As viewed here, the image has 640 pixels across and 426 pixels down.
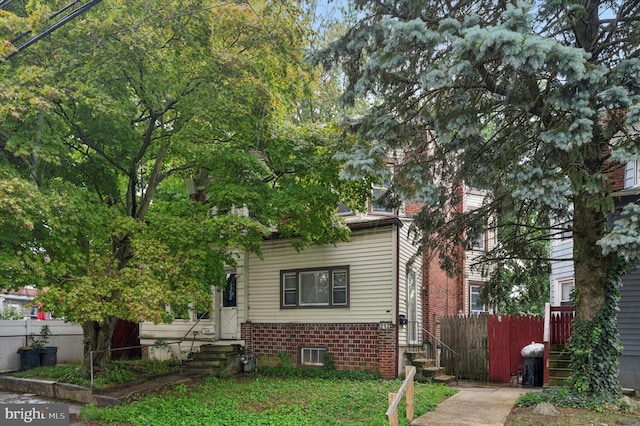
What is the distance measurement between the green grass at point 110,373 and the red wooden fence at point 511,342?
9.17 m

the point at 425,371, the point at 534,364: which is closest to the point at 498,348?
the point at 534,364

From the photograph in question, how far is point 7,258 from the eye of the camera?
9852mm

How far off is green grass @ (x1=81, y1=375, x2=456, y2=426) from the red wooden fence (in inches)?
112

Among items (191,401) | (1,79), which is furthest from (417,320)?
(1,79)

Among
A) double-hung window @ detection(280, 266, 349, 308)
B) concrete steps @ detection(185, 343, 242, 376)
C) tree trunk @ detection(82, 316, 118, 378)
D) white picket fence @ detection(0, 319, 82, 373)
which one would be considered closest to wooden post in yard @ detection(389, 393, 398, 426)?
double-hung window @ detection(280, 266, 349, 308)

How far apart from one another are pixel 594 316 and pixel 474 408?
280cm

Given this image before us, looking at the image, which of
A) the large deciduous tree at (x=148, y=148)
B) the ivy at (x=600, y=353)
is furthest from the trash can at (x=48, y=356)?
the ivy at (x=600, y=353)

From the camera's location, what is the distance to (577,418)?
28.0 feet

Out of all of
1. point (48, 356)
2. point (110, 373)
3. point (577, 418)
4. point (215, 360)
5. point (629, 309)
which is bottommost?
point (48, 356)

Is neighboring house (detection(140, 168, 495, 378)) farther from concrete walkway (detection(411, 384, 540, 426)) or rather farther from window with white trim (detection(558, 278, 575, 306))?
window with white trim (detection(558, 278, 575, 306))

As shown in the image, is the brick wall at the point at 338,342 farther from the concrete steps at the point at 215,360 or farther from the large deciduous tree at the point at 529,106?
the large deciduous tree at the point at 529,106

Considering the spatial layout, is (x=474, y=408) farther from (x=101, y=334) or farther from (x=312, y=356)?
(x=101, y=334)

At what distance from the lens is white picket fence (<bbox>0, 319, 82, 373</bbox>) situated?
55.9ft

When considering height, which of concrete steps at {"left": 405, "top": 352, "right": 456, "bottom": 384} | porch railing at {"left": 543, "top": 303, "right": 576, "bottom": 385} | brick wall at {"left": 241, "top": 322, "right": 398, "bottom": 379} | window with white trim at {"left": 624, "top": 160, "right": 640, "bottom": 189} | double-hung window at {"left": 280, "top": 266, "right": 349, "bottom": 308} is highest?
window with white trim at {"left": 624, "top": 160, "right": 640, "bottom": 189}
